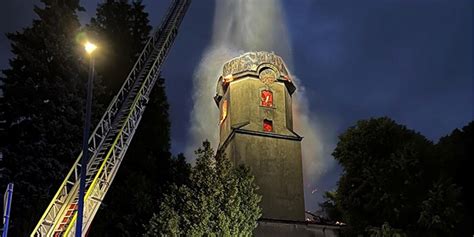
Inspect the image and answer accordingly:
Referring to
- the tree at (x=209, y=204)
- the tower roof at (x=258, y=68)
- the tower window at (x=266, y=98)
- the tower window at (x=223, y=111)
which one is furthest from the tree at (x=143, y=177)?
the tower window at (x=266, y=98)

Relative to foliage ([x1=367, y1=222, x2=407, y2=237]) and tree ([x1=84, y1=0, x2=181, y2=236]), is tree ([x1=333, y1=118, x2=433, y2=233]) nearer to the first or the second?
foliage ([x1=367, y1=222, x2=407, y2=237])

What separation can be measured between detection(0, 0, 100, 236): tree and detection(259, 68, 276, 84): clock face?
1225cm

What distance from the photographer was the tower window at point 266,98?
34125 mm

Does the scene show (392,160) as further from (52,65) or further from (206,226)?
(52,65)

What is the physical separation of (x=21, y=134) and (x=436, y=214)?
2076 centimetres

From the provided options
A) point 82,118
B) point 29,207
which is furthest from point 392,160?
point 29,207

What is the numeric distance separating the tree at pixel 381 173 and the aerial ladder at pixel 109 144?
1206 centimetres

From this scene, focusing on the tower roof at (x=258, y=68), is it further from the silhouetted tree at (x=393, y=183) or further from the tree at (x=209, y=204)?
the tree at (x=209, y=204)

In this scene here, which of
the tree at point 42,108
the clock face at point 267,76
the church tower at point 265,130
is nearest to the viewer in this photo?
the tree at point 42,108

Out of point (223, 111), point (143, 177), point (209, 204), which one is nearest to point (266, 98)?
point (223, 111)

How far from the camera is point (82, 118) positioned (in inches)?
1027


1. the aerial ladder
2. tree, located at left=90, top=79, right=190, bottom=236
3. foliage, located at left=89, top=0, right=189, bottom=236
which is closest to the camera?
the aerial ladder

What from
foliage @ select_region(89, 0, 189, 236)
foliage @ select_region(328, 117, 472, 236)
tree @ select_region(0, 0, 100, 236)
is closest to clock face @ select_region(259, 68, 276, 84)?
foliage @ select_region(89, 0, 189, 236)

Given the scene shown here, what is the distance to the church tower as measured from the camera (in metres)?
31.4
